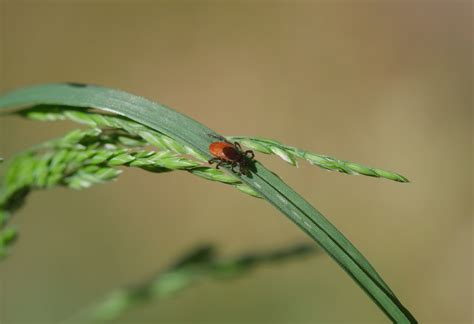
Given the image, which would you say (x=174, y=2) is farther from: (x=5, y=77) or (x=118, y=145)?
(x=118, y=145)

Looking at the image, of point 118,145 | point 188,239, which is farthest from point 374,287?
point 188,239

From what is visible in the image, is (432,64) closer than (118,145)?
No

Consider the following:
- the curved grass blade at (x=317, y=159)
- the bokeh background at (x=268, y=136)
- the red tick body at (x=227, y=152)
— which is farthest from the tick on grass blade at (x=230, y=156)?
the bokeh background at (x=268, y=136)

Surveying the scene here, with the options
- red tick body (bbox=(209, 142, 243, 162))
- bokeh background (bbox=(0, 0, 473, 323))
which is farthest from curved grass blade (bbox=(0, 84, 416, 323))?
bokeh background (bbox=(0, 0, 473, 323))

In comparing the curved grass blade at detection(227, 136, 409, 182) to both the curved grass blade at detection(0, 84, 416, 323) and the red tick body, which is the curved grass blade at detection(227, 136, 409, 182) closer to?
the curved grass blade at detection(0, 84, 416, 323)

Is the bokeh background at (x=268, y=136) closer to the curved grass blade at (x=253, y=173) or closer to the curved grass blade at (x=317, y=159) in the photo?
the curved grass blade at (x=253, y=173)

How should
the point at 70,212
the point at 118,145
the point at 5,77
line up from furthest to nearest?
the point at 5,77, the point at 70,212, the point at 118,145

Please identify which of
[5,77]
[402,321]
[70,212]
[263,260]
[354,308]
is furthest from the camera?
[5,77]
